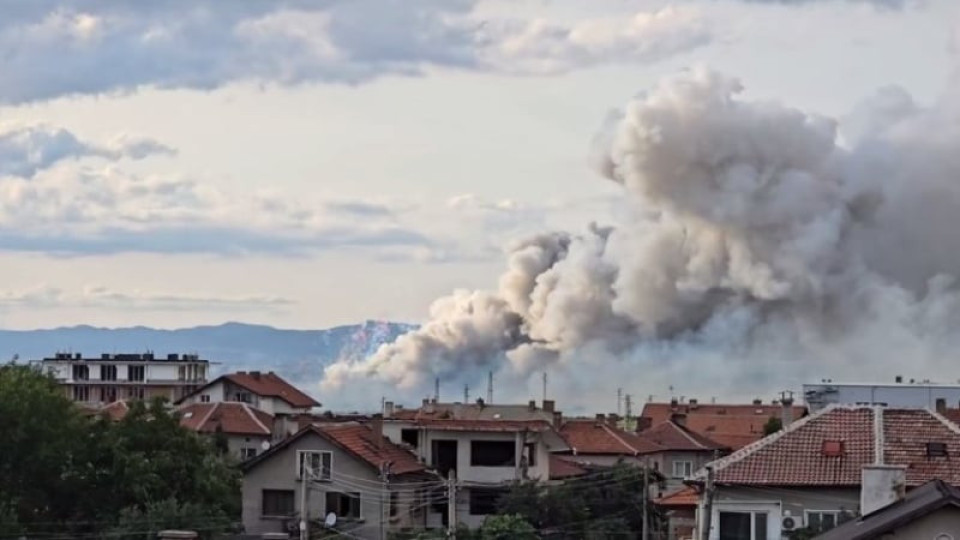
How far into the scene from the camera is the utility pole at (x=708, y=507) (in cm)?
3825

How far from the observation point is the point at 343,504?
59656mm

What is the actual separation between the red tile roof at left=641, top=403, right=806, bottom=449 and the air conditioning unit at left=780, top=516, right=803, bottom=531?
1977 inches

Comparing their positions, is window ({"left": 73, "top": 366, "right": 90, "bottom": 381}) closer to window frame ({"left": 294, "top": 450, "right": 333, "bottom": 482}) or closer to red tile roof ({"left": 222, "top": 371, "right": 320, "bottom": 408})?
red tile roof ({"left": 222, "top": 371, "right": 320, "bottom": 408})

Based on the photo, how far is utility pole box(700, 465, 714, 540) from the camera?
3825 cm

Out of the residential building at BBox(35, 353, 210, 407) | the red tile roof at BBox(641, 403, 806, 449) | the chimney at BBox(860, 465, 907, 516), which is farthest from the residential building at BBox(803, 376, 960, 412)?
the residential building at BBox(35, 353, 210, 407)

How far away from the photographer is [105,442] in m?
61.4

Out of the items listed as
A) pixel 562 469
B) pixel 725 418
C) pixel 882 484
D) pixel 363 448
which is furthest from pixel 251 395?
pixel 882 484

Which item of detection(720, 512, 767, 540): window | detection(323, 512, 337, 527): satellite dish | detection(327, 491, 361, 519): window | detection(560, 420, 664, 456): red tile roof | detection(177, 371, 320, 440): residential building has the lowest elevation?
detection(323, 512, 337, 527): satellite dish

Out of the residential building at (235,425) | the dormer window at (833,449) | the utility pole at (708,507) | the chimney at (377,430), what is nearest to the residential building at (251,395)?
the residential building at (235,425)

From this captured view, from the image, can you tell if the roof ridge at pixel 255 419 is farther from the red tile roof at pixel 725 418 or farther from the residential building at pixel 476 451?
the residential building at pixel 476 451

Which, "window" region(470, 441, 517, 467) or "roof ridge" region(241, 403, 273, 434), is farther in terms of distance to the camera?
"roof ridge" region(241, 403, 273, 434)

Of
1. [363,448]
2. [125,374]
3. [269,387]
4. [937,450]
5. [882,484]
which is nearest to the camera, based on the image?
[882,484]

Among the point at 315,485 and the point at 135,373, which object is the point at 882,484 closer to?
the point at 315,485

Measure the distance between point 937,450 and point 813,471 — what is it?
2.71m
